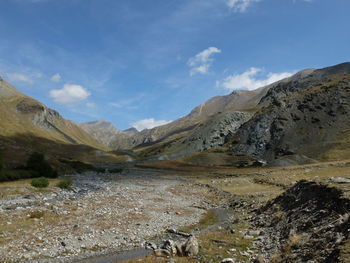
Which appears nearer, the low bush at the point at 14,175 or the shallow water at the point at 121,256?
the shallow water at the point at 121,256

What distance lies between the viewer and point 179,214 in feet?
104

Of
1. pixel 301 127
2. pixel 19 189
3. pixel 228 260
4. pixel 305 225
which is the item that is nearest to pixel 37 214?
pixel 228 260

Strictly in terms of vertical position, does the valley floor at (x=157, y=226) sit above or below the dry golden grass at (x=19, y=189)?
below

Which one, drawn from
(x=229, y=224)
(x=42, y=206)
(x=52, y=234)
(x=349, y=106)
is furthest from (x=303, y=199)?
(x=349, y=106)

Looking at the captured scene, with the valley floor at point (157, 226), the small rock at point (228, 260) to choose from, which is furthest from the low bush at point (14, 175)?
the small rock at point (228, 260)

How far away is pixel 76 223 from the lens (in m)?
24.0

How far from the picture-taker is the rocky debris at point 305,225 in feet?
46.4

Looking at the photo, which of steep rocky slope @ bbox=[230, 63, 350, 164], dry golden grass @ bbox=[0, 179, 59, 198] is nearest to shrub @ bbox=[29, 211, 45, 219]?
dry golden grass @ bbox=[0, 179, 59, 198]

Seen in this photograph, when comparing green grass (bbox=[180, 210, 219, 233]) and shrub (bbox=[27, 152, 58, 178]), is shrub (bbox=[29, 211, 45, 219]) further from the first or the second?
shrub (bbox=[27, 152, 58, 178])

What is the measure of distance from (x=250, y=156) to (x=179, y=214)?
126301 mm

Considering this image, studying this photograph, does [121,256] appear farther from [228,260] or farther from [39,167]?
[39,167]

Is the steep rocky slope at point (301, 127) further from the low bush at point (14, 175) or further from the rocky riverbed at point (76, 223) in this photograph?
the rocky riverbed at point (76, 223)

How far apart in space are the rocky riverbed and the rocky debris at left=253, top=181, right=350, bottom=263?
8.09 m

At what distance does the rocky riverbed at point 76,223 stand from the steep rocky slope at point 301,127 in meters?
105
